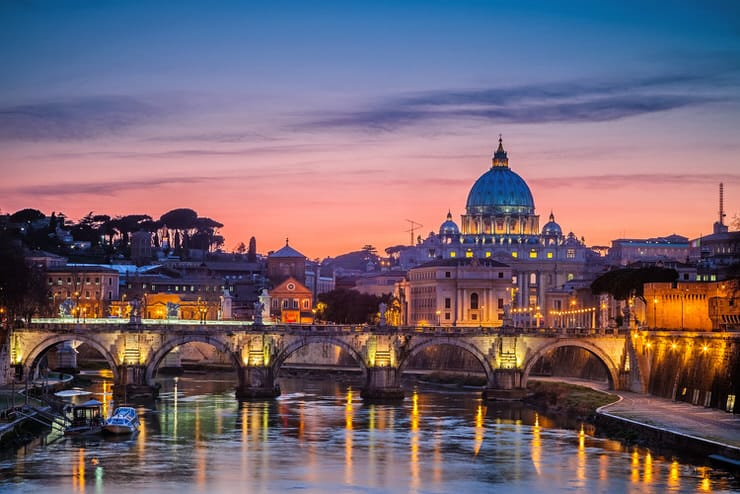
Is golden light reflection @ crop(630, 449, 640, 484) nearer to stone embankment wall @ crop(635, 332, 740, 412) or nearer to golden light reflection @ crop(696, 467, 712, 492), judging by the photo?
golden light reflection @ crop(696, 467, 712, 492)

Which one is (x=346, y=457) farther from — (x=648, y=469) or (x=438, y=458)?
(x=648, y=469)

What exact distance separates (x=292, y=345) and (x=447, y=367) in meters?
35.7

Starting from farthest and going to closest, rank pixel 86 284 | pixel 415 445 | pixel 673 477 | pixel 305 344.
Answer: pixel 86 284 → pixel 305 344 → pixel 415 445 → pixel 673 477

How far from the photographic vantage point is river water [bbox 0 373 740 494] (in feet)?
215

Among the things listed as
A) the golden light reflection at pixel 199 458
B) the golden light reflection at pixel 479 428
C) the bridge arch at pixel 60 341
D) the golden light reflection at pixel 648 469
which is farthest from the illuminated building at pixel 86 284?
the golden light reflection at pixel 648 469

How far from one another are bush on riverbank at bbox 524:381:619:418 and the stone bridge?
1.79 metres

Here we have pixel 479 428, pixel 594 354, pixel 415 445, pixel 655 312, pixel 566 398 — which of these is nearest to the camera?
pixel 415 445

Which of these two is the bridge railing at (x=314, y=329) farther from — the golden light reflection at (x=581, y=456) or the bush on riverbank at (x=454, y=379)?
the golden light reflection at (x=581, y=456)

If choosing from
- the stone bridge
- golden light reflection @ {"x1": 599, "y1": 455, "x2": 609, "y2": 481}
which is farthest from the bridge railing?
golden light reflection @ {"x1": 599, "y1": 455, "x2": 609, "y2": 481}

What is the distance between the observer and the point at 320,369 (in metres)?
141

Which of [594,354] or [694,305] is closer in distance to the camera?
[694,305]

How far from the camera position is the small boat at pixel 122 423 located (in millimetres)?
80688

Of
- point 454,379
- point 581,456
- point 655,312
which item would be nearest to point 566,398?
point 655,312

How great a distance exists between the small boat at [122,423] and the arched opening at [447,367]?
37.2 metres
